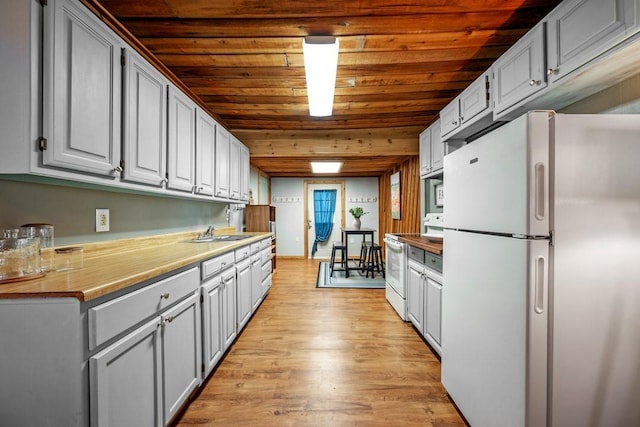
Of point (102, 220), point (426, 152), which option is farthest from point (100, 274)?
point (426, 152)

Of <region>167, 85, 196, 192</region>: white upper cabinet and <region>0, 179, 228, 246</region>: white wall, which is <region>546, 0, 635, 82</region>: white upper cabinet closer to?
<region>167, 85, 196, 192</region>: white upper cabinet

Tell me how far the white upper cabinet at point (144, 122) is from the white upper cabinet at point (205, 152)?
1.70ft

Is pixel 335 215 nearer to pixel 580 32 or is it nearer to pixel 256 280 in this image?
pixel 256 280

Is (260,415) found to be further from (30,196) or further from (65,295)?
(30,196)

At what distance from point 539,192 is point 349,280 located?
387 centimetres

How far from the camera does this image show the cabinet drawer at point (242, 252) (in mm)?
2495

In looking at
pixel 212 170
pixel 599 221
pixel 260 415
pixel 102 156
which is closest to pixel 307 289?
pixel 212 170

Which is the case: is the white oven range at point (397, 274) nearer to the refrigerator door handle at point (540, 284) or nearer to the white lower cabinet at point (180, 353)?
the refrigerator door handle at point (540, 284)

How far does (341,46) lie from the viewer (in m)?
1.94

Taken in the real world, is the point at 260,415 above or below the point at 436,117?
below

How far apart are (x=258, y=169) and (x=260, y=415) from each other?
4.68 meters

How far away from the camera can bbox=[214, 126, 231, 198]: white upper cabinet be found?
9.43 ft

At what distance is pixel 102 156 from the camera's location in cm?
137

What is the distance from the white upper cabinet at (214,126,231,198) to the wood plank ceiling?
12.7 inches
